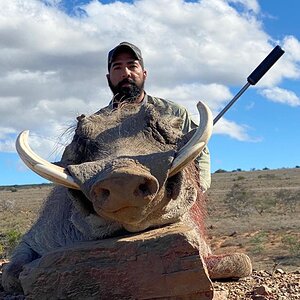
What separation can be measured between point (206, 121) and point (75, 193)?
0.99 metres

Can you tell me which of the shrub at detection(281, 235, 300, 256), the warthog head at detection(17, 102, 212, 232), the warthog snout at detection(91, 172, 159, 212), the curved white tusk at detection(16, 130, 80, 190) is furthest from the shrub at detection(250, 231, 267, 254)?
the warthog snout at detection(91, 172, 159, 212)

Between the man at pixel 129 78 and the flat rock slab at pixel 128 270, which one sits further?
the man at pixel 129 78

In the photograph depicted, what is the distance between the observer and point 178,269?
4109 millimetres

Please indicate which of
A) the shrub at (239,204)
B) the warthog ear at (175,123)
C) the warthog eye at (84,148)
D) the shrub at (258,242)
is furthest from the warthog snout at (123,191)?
the shrub at (239,204)

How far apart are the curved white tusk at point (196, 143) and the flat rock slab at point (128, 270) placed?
425 mm

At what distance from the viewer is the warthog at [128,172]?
3881mm

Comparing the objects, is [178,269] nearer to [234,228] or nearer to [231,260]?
[231,260]

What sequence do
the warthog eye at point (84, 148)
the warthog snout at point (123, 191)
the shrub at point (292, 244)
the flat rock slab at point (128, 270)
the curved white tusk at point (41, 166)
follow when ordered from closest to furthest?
1. the warthog snout at point (123, 191)
2. the flat rock slab at point (128, 270)
3. the curved white tusk at point (41, 166)
4. the warthog eye at point (84, 148)
5. the shrub at point (292, 244)

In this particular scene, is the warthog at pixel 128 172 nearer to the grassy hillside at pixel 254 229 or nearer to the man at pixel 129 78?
the man at pixel 129 78

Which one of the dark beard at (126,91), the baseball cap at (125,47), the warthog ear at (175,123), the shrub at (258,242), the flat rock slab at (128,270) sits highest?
the baseball cap at (125,47)

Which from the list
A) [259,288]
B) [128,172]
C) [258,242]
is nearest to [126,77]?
[259,288]

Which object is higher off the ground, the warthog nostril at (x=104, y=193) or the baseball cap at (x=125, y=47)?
the baseball cap at (x=125, y=47)

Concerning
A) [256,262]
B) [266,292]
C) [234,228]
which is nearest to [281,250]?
[256,262]

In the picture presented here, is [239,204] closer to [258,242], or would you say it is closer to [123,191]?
[258,242]
